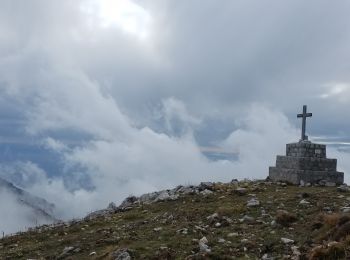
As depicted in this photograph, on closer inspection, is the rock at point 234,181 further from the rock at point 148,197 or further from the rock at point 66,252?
the rock at point 66,252

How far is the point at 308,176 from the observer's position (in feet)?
96.6

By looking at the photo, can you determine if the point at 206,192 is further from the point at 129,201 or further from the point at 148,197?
the point at 129,201

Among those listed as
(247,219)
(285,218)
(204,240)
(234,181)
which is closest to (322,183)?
(234,181)

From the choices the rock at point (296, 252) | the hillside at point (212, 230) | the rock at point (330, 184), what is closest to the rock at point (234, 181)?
the hillside at point (212, 230)

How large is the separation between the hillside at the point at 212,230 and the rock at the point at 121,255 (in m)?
0.03

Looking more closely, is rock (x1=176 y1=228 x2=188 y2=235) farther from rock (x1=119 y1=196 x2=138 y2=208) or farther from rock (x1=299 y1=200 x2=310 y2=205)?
rock (x1=119 y1=196 x2=138 y2=208)

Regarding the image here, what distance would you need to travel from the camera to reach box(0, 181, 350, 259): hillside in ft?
49.4

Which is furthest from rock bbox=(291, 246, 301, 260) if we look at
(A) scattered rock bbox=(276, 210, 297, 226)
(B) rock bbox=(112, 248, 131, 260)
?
(B) rock bbox=(112, 248, 131, 260)

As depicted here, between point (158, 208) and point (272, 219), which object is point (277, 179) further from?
point (272, 219)

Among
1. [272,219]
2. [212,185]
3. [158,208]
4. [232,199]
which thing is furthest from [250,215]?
[212,185]

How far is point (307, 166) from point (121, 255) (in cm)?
1687

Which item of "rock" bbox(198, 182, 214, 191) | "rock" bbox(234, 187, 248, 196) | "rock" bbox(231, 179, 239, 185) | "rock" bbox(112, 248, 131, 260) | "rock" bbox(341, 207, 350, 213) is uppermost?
"rock" bbox(231, 179, 239, 185)

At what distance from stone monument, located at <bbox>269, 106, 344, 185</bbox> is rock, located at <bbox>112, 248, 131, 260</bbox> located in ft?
51.4

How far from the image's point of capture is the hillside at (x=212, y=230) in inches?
593
